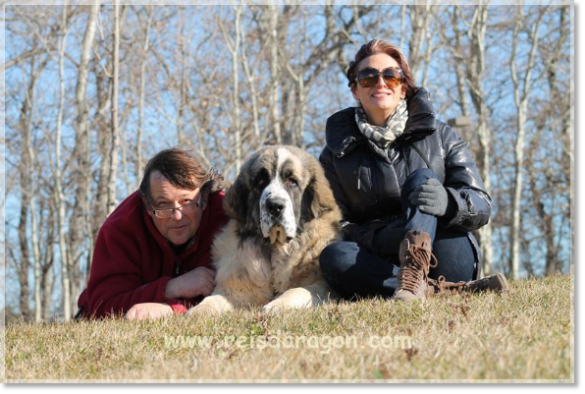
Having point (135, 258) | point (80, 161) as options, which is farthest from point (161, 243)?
point (80, 161)

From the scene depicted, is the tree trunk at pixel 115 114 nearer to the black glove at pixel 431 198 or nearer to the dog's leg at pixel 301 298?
the dog's leg at pixel 301 298

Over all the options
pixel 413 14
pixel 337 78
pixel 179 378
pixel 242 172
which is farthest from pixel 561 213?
pixel 179 378

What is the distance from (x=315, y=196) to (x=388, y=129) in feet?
2.18

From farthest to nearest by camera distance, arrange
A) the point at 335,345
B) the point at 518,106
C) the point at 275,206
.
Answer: the point at 518,106 < the point at 275,206 < the point at 335,345

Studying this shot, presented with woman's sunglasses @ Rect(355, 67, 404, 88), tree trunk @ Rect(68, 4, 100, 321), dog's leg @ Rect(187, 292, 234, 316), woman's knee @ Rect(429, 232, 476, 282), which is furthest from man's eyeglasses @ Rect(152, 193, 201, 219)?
tree trunk @ Rect(68, 4, 100, 321)

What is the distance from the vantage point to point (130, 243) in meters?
4.65

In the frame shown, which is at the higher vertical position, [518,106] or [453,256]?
[518,106]

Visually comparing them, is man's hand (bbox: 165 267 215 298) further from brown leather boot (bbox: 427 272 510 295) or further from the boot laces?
brown leather boot (bbox: 427 272 510 295)

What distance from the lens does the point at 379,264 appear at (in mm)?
4273

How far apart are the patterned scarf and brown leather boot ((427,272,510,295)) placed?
3.19ft

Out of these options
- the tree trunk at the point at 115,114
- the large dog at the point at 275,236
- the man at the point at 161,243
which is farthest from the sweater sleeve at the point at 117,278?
the tree trunk at the point at 115,114

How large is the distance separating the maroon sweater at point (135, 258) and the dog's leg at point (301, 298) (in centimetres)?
75

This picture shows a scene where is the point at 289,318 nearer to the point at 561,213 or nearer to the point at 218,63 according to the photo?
the point at 218,63

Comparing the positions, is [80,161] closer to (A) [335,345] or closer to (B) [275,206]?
(B) [275,206]
